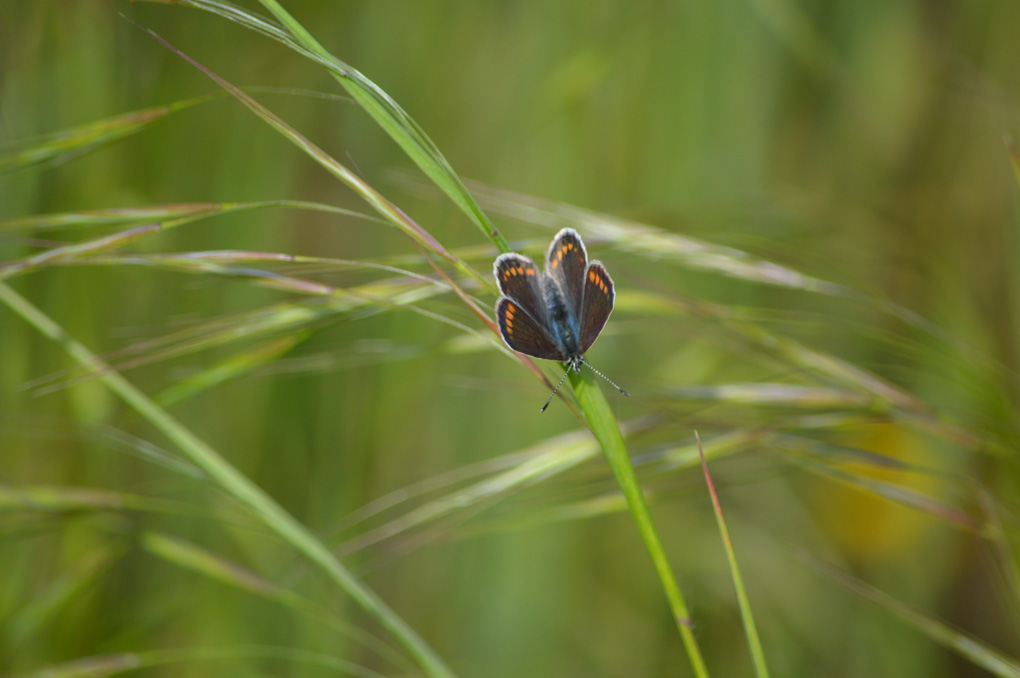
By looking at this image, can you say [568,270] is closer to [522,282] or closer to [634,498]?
[522,282]

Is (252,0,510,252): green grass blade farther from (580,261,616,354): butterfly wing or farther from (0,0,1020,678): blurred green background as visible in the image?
(0,0,1020,678): blurred green background

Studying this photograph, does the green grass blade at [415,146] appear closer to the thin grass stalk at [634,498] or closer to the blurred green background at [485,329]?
the thin grass stalk at [634,498]

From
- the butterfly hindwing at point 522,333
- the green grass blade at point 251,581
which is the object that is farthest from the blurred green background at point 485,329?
the butterfly hindwing at point 522,333

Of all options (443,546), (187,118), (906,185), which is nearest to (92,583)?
(443,546)

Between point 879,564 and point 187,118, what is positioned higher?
point 187,118

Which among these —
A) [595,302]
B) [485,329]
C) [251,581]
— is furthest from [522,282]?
[251,581]

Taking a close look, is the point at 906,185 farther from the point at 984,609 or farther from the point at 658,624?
the point at 658,624
